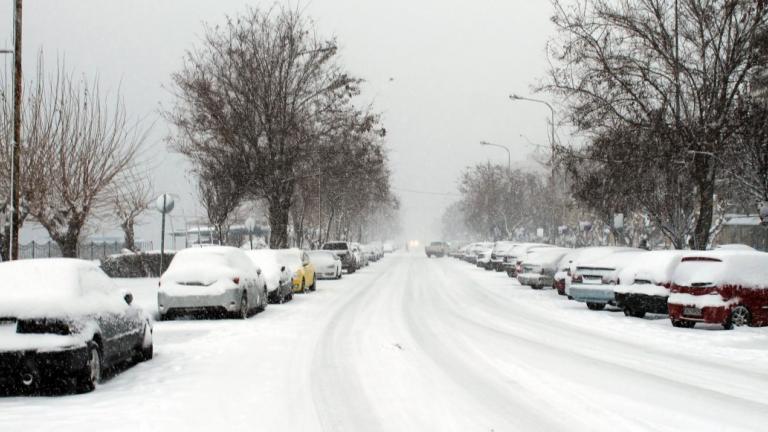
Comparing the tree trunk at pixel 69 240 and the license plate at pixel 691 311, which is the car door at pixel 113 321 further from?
the tree trunk at pixel 69 240

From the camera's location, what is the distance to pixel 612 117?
94.7 feet

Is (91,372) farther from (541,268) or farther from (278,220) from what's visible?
(278,220)

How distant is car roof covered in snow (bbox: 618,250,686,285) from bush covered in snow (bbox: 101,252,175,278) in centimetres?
2118

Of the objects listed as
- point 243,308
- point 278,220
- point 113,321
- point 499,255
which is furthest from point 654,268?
point 499,255

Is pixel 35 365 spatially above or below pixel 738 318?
above

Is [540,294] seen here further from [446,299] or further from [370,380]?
[370,380]

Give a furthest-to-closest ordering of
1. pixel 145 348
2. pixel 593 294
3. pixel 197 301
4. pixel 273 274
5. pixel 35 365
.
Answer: pixel 273 274 → pixel 593 294 → pixel 197 301 → pixel 145 348 → pixel 35 365

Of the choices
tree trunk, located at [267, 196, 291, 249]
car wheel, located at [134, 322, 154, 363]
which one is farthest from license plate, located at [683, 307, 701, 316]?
tree trunk, located at [267, 196, 291, 249]

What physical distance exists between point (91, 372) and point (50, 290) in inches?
39.7

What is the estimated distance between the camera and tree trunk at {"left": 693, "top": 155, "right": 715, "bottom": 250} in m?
28.4

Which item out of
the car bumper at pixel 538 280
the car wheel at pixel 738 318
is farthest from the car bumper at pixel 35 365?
the car bumper at pixel 538 280

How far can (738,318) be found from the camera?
17438 millimetres

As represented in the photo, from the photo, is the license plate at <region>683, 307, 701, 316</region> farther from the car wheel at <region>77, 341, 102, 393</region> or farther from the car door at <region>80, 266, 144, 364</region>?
the car wheel at <region>77, 341, 102, 393</region>

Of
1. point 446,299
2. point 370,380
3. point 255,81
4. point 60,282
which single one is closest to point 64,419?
point 60,282
